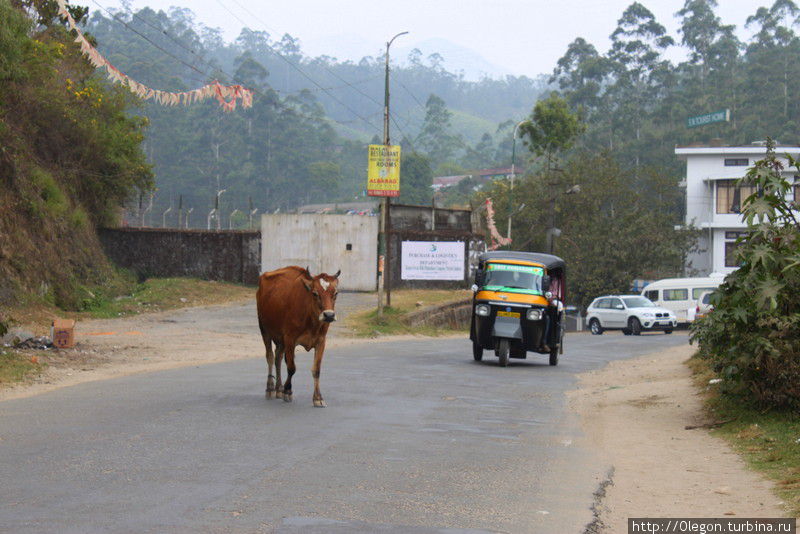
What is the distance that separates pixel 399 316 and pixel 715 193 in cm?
4116

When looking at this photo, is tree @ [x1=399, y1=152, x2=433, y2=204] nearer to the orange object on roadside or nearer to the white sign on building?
the white sign on building

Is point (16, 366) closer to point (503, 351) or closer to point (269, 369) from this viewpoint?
point (269, 369)

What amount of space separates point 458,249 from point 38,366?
31154 millimetres

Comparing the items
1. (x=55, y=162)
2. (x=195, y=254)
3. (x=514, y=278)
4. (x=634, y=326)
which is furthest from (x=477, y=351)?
(x=195, y=254)

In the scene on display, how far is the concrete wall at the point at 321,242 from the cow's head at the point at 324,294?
31853mm

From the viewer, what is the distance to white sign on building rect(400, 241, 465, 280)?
46938mm

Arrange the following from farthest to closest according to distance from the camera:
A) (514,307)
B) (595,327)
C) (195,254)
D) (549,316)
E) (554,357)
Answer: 1. (595,327)
2. (195,254)
3. (554,357)
4. (549,316)
5. (514,307)

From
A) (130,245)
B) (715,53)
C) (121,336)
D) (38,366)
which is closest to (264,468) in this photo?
(38,366)

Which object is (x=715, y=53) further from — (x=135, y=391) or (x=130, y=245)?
(x=135, y=391)

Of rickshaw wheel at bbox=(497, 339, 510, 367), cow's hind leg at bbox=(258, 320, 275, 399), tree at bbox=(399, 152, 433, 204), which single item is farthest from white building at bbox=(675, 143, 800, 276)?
cow's hind leg at bbox=(258, 320, 275, 399)

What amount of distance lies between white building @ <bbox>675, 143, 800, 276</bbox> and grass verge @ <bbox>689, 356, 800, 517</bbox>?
5805cm

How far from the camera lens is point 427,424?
1254cm

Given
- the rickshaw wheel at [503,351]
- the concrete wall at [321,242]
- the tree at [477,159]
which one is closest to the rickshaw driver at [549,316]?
the rickshaw wheel at [503,351]

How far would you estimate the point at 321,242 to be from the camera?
45.9 metres
